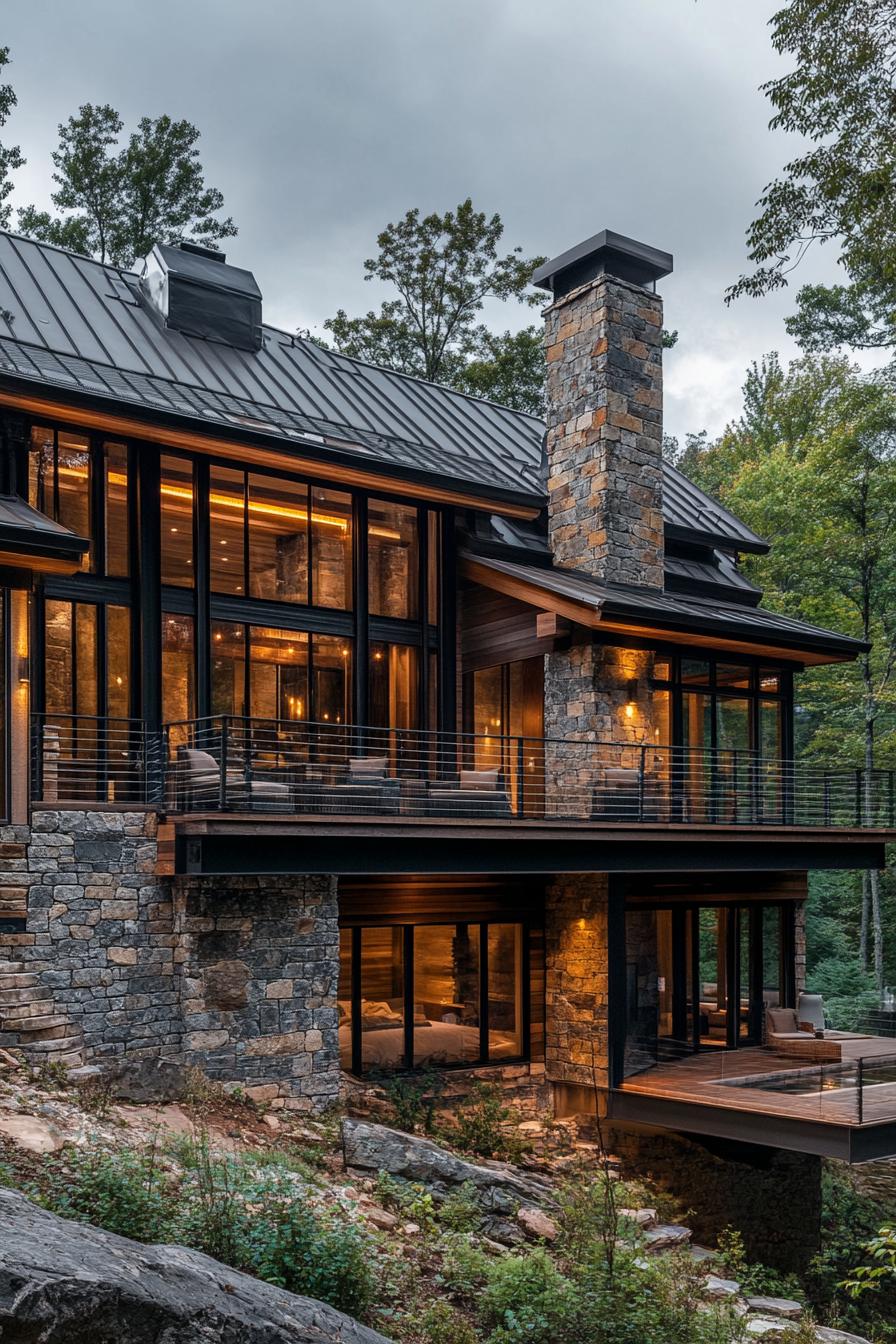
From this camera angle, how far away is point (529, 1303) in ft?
21.7

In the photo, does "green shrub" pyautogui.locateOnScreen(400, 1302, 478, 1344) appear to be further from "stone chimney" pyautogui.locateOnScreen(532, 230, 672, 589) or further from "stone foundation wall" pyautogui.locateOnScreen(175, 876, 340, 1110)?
"stone chimney" pyautogui.locateOnScreen(532, 230, 672, 589)

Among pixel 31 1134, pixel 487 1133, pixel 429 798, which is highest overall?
pixel 429 798

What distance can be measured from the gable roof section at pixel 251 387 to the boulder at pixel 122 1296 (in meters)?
9.28

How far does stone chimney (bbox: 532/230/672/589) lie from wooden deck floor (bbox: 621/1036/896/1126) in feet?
20.7

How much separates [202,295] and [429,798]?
27.7 feet

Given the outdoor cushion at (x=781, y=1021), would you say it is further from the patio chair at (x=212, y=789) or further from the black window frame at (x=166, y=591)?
the patio chair at (x=212, y=789)

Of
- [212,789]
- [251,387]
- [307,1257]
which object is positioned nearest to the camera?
[307,1257]

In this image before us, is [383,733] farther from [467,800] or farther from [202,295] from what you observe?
[202,295]

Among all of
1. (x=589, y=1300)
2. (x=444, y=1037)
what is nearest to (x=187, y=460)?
Result: (x=444, y=1037)

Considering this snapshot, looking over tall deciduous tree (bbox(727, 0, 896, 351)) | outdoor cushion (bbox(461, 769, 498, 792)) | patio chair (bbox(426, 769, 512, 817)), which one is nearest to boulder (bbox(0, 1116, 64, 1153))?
patio chair (bbox(426, 769, 512, 817))

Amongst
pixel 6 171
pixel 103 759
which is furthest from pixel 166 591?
pixel 6 171

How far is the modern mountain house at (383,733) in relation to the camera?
10555 millimetres

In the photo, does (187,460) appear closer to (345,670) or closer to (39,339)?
(39,339)

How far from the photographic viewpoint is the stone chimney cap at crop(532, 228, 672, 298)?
16.4m
